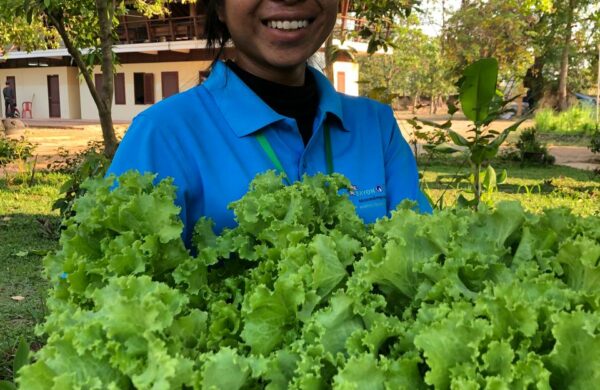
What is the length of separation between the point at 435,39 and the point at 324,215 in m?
34.0

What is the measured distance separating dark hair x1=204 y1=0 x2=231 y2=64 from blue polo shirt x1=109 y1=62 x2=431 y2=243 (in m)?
0.18

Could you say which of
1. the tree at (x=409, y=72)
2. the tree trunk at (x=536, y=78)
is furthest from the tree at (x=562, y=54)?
the tree at (x=409, y=72)

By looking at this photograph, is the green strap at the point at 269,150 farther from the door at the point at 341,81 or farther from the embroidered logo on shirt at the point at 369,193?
the door at the point at 341,81

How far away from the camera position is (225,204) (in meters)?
1.80

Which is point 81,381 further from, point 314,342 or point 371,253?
point 371,253

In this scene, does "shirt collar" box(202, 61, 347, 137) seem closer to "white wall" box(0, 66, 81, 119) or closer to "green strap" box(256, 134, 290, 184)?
"green strap" box(256, 134, 290, 184)

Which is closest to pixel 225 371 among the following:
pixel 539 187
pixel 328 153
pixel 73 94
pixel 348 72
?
pixel 328 153

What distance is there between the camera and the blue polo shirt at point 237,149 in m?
1.79

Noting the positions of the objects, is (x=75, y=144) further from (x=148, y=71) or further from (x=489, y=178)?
(x=489, y=178)

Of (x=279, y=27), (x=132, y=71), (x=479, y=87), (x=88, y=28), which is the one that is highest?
(x=88, y=28)

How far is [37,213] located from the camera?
894 centimetres

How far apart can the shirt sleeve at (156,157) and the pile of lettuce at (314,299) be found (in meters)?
0.21

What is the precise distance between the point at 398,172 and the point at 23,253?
5.33 metres

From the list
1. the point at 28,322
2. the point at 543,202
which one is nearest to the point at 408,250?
the point at 28,322
